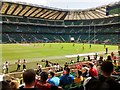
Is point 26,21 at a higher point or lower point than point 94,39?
higher

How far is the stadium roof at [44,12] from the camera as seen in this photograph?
76.3 m

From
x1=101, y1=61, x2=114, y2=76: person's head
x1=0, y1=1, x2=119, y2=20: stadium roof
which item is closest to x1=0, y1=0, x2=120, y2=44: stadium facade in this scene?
x1=0, y1=1, x2=119, y2=20: stadium roof

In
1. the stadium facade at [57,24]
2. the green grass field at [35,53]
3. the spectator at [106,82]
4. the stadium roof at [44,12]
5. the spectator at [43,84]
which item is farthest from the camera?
the stadium facade at [57,24]

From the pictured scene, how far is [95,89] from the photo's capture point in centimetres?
407

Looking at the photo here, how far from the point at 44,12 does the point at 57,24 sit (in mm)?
17781

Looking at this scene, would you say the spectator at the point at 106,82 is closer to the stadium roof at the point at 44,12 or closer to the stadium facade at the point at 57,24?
the stadium roof at the point at 44,12

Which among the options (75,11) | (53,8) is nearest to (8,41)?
(53,8)

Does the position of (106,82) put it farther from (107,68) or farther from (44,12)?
(44,12)

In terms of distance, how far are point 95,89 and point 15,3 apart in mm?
71361

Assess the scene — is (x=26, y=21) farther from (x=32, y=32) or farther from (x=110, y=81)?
(x=110, y=81)

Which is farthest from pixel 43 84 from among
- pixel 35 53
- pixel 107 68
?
pixel 35 53

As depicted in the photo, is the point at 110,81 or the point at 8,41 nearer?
the point at 110,81

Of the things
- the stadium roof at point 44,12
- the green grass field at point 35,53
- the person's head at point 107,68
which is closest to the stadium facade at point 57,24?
the stadium roof at point 44,12

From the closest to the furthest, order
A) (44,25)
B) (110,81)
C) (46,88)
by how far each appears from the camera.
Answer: (110,81), (46,88), (44,25)
